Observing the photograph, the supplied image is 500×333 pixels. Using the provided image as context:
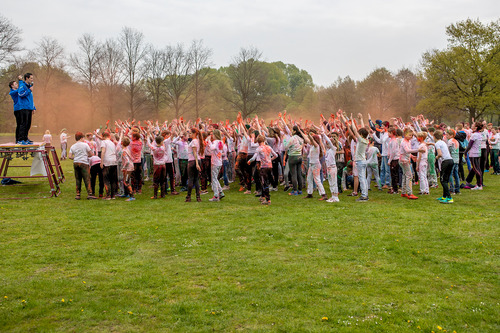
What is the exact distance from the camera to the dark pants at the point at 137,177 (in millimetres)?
13242

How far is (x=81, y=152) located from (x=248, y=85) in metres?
40.9

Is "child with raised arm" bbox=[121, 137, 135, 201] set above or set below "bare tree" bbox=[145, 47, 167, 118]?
below

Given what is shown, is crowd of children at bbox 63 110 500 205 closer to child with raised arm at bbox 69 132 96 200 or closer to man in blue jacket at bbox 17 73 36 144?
child with raised arm at bbox 69 132 96 200

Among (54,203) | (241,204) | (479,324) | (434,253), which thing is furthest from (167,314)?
(54,203)

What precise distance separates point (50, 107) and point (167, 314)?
47900 mm

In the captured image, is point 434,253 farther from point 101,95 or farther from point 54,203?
point 101,95

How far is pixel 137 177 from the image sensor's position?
13.6 meters

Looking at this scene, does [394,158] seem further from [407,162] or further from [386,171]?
[386,171]

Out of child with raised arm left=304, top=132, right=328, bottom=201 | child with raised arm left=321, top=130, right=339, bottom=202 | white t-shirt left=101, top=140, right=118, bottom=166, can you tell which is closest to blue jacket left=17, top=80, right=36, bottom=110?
white t-shirt left=101, top=140, right=118, bottom=166

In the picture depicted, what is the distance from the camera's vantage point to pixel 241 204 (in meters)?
11.8

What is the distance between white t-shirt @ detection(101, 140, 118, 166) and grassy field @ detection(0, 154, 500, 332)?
223cm

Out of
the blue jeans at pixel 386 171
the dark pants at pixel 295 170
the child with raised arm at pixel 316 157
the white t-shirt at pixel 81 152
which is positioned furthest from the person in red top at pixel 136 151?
the blue jeans at pixel 386 171

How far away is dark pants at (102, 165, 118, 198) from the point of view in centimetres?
1274

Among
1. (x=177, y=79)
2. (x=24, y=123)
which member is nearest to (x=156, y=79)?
(x=177, y=79)
